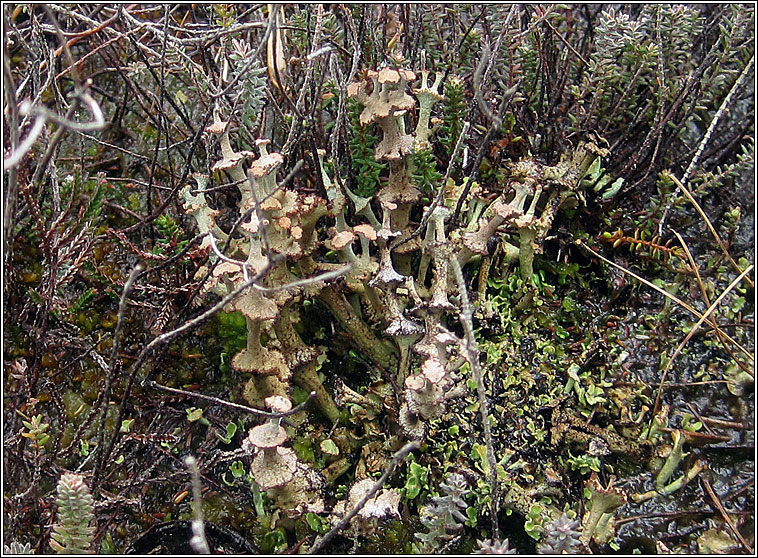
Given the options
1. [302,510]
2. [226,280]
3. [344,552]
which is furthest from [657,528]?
[226,280]

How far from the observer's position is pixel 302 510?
1774mm

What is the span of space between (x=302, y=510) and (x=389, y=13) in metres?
2.05

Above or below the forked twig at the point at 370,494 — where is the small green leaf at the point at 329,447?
below

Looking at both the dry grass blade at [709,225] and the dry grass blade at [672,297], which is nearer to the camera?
the dry grass blade at [672,297]

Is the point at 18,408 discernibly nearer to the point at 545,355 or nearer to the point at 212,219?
the point at 212,219

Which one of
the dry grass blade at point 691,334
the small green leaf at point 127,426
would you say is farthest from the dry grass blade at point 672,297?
the small green leaf at point 127,426

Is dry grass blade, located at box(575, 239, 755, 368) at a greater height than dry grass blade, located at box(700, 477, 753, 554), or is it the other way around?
dry grass blade, located at box(575, 239, 755, 368)

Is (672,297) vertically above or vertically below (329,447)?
above

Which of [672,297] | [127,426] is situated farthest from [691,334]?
[127,426]

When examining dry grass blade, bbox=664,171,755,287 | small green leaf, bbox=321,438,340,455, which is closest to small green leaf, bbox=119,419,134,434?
small green leaf, bbox=321,438,340,455

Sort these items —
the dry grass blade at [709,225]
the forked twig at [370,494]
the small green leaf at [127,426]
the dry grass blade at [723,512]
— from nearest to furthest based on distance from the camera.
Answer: the forked twig at [370,494]
the dry grass blade at [723,512]
the small green leaf at [127,426]
the dry grass blade at [709,225]

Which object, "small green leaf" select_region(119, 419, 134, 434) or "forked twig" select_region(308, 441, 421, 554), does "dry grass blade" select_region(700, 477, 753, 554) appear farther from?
"small green leaf" select_region(119, 419, 134, 434)

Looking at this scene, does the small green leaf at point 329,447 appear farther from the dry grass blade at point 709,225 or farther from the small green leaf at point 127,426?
the dry grass blade at point 709,225

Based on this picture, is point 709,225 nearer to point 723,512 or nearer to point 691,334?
point 691,334
